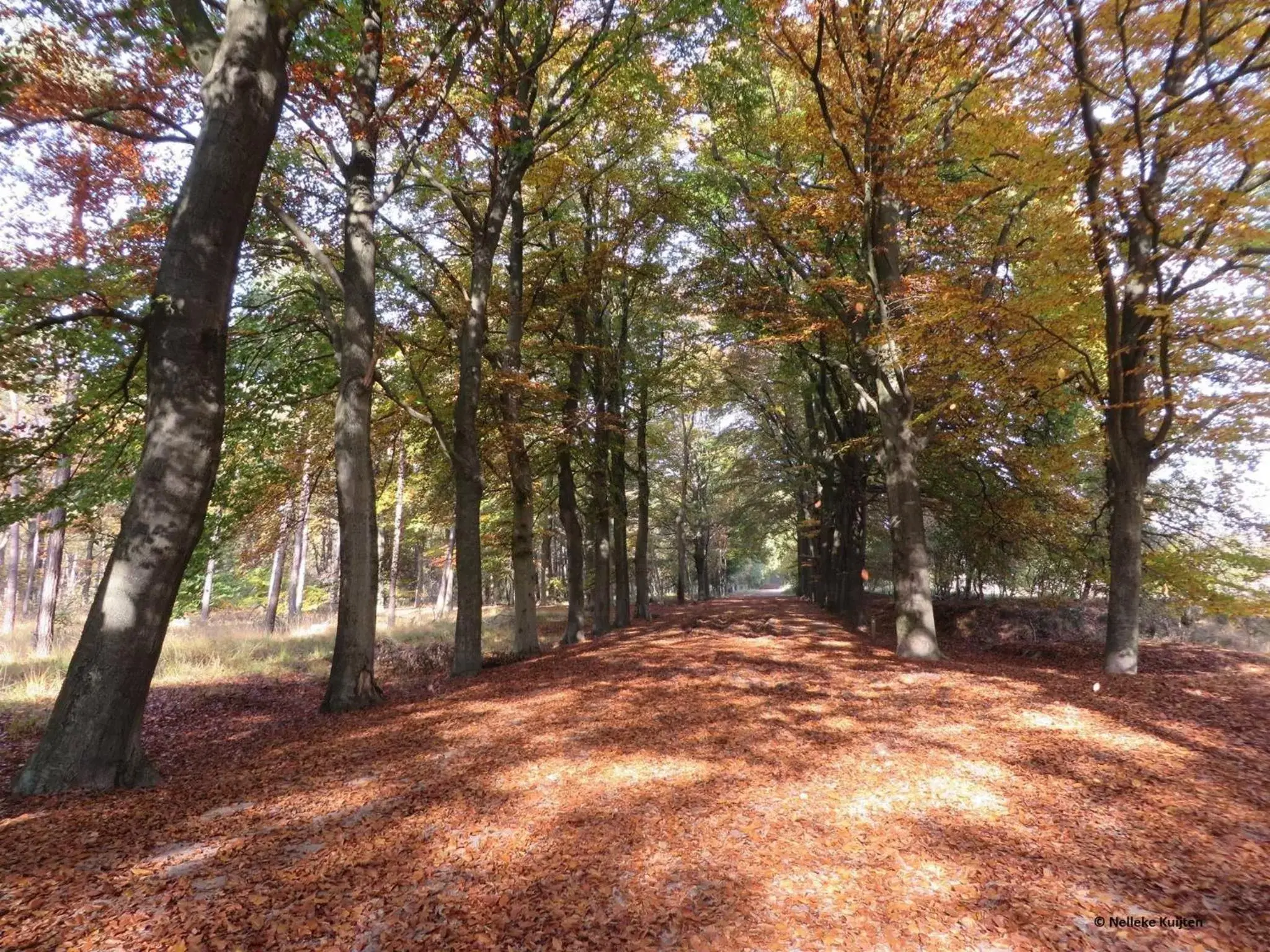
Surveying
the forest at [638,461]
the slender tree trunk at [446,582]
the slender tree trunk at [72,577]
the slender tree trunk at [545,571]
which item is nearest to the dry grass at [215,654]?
the forest at [638,461]

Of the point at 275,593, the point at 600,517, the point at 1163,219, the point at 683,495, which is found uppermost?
the point at 1163,219

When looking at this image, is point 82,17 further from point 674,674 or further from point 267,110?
point 674,674

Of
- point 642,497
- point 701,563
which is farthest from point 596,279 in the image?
point 701,563

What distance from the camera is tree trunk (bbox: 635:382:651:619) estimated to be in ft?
58.0

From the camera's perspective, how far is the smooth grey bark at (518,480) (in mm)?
11734

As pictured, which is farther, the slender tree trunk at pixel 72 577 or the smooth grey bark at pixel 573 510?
the slender tree trunk at pixel 72 577

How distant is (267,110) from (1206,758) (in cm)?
952

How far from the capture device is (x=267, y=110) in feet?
16.5

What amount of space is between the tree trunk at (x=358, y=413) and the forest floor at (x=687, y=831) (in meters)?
1.06

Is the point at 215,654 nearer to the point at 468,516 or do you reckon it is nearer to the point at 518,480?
the point at 468,516

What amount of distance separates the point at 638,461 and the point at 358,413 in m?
11.1

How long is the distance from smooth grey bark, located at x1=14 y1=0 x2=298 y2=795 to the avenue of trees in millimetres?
29

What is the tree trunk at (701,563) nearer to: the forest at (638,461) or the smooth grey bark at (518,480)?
the forest at (638,461)

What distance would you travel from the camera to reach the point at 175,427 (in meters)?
4.55
